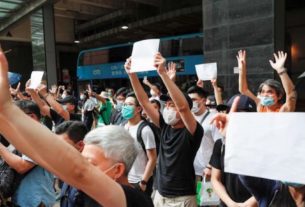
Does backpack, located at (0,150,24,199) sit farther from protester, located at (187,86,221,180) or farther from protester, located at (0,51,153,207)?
protester, located at (187,86,221,180)

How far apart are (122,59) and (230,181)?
1420cm

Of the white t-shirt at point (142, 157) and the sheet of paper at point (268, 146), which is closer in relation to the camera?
the sheet of paper at point (268, 146)

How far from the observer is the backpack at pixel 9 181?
2.40 meters

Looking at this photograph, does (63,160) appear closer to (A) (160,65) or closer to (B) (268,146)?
(B) (268,146)

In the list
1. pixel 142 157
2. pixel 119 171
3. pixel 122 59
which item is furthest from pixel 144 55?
pixel 122 59

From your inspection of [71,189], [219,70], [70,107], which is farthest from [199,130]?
[219,70]

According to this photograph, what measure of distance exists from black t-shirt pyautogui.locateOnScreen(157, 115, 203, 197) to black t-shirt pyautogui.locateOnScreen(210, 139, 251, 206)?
37 centimetres

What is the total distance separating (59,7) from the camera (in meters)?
20.8

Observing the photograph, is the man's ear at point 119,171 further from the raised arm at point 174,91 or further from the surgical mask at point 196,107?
the surgical mask at point 196,107

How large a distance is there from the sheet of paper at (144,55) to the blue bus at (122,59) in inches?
394

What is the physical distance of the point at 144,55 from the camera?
2707 millimetres

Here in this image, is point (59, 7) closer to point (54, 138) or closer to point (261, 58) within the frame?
point (261, 58)

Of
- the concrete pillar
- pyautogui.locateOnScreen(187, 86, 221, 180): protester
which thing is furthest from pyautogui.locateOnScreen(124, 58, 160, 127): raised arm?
the concrete pillar

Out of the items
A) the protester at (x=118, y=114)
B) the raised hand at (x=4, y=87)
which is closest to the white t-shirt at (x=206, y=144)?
the protester at (x=118, y=114)
